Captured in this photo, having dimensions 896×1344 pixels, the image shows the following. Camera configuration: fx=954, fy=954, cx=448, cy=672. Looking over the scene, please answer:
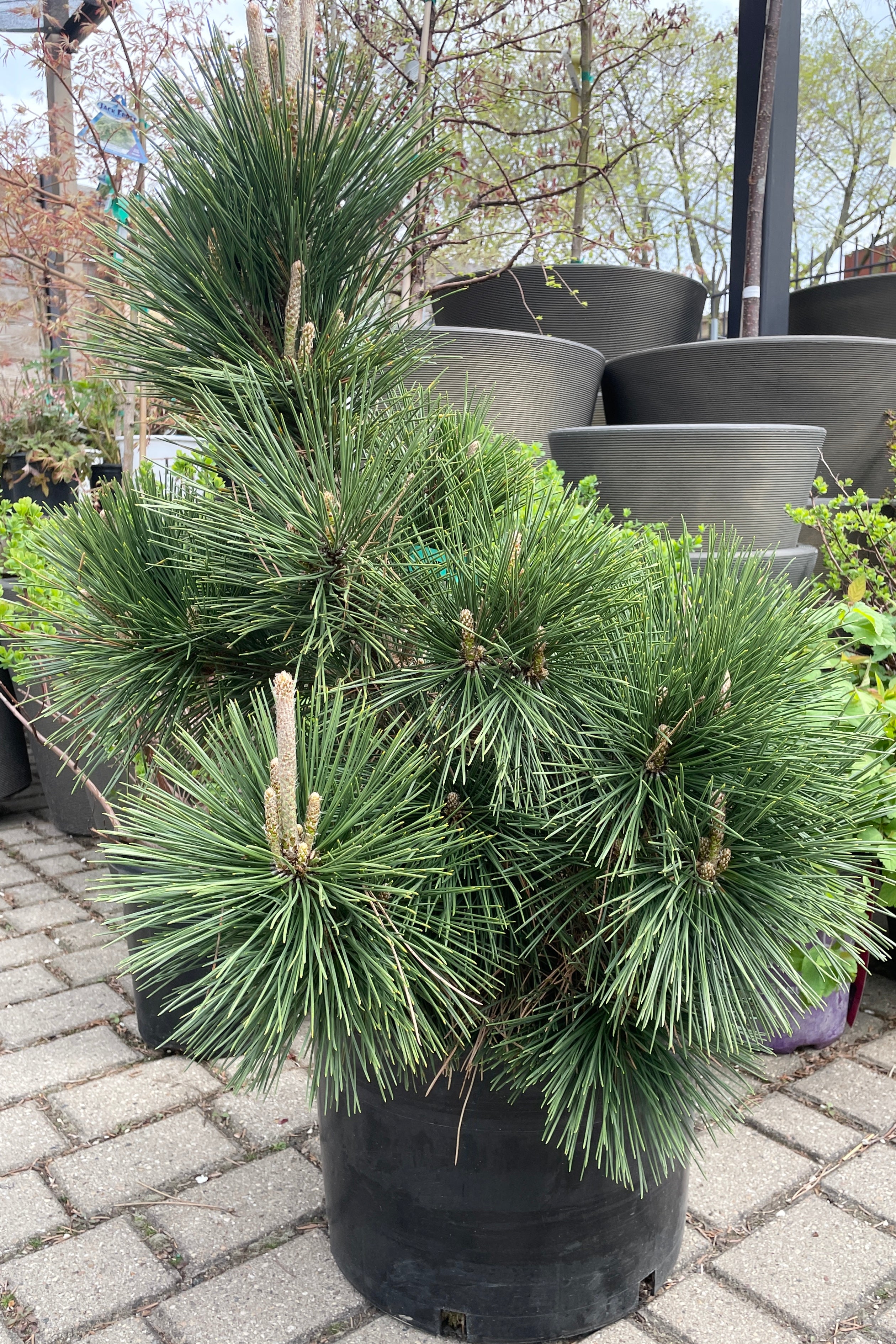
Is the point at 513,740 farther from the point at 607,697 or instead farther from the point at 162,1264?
the point at 162,1264

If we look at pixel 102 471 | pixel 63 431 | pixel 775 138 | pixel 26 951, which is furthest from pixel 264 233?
pixel 63 431

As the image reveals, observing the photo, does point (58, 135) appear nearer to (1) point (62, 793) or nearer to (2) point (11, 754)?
(2) point (11, 754)

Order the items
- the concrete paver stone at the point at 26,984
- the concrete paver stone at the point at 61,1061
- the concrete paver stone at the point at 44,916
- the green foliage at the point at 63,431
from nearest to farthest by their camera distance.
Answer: the concrete paver stone at the point at 61,1061
the concrete paver stone at the point at 26,984
the concrete paver stone at the point at 44,916
the green foliage at the point at 63,431

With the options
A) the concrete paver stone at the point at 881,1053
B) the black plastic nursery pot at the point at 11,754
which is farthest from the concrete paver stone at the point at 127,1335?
the black plastic nursery pot at the point at 11,754

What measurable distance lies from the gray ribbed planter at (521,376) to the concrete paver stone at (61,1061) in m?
1.59

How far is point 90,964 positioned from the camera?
7.92ft

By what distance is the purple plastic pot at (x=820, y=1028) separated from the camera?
1.91 meters

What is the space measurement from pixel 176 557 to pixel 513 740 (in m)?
0.42

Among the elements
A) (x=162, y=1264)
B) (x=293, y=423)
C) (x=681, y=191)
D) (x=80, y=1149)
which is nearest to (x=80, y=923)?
(x=80, y=1149)

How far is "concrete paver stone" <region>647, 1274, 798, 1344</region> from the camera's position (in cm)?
125

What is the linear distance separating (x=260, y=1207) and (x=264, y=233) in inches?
55.9

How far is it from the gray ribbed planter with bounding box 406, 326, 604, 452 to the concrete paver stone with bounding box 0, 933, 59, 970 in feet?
5.65

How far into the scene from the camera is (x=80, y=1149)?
169cm

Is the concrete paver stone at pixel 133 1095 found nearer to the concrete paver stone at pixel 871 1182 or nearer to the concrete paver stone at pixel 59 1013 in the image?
the concrete paver stone at pixel 59 1013
